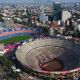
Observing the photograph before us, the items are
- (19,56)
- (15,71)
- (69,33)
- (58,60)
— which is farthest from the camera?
(69,33)

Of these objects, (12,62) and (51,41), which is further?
(51,41)

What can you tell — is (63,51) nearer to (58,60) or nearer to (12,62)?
(58,60)

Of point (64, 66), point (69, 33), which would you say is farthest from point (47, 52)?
point (69, 33)

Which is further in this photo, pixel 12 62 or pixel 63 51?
pixel 63 51

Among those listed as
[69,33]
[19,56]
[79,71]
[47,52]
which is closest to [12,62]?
[19,56]

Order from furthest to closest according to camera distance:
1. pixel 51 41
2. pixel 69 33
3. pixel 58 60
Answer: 1. pixel 69 33
2. pixel 51 41
3. pixel 58 60

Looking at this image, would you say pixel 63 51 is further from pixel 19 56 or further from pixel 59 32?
pixel 59 32
